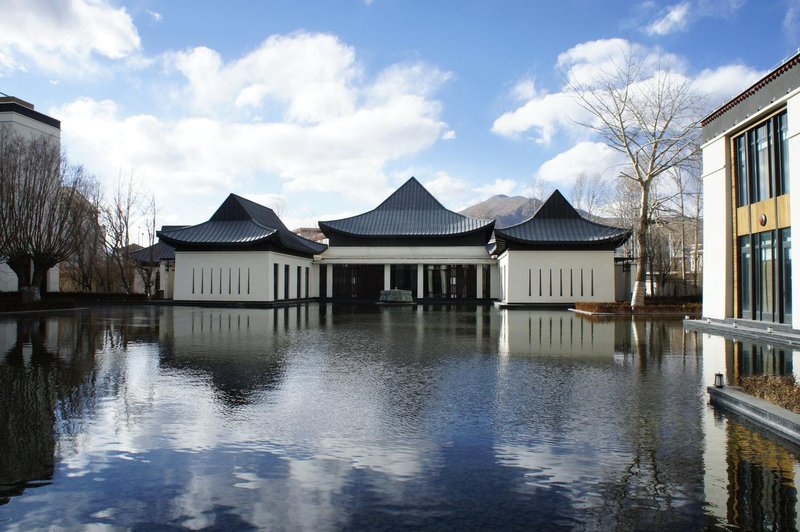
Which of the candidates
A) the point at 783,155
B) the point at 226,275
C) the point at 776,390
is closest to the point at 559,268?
the point at 783,155

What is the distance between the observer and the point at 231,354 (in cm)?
1048

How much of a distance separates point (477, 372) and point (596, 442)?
11.8 feet

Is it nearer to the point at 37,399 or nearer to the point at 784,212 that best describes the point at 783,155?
the point at 784,212

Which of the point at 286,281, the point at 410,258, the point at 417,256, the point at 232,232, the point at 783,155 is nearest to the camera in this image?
the point at 783,155

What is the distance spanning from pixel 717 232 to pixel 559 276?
13.0 m

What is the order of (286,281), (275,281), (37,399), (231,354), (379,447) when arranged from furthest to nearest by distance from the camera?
1. (286,281)
2. (275,281)
3. (231,354)
4. (37,399)
5. (379,447)

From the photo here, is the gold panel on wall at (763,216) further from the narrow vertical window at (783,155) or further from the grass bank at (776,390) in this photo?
the grass bank at (776,390)

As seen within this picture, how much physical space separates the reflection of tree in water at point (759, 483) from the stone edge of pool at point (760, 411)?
0.76 ft

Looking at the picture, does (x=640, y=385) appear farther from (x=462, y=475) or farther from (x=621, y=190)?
(x=621, y=190)

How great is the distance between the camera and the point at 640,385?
7.54m

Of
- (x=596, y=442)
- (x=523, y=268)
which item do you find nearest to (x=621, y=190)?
(x=523, y=268)

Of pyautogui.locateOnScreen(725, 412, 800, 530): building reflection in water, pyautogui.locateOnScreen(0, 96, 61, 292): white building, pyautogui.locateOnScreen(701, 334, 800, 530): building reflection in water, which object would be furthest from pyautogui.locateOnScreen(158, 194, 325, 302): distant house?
pyautogui.locateOnScreen(725, 412, 800, 530): building reflection in water

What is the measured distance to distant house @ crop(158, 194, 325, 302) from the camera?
29.8 m

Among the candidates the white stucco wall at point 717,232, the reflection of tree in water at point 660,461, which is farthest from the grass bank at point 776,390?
the white stucco wall at point 717,232
